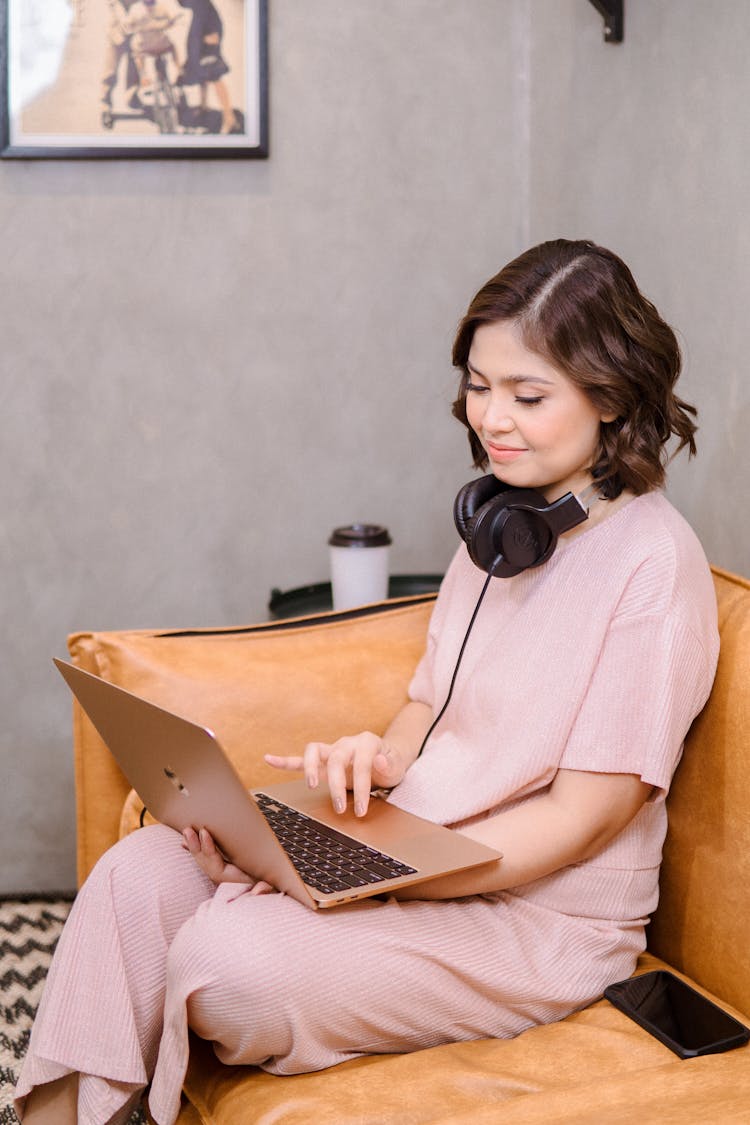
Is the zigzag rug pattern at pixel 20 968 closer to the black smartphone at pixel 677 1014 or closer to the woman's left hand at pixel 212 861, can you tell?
the woman's left hand at pixel 212 861

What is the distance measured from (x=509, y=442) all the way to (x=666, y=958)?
611mm

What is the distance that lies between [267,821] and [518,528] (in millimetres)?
424

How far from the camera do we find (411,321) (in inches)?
92.9

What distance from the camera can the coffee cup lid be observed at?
1.91 m

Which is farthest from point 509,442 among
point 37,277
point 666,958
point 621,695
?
point 37,277

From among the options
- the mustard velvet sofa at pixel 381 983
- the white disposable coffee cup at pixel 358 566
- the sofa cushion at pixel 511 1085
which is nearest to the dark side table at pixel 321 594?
the white disposable coffee cup at pixel 358 566

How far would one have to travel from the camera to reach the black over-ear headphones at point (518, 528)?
1265 millimetres

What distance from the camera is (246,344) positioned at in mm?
2322

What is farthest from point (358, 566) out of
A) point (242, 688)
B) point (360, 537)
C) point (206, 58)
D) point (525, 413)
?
point (206, 58)

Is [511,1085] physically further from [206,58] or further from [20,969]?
[206,58]

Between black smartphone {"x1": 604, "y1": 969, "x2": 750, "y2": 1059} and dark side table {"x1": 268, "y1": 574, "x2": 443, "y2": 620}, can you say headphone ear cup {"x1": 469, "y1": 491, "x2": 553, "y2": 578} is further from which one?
dark side table {"x1": 268, "y1": 574, "x2": 443, "y2": 620}

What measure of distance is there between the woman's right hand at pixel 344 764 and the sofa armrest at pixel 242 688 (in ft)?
0.65

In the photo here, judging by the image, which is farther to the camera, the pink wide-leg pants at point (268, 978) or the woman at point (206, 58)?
the woman at point (206, 58)

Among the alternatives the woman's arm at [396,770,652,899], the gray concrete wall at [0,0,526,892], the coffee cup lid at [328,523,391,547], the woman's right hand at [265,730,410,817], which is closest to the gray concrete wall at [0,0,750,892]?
the gray concrete wall at [0,0,526,892]
